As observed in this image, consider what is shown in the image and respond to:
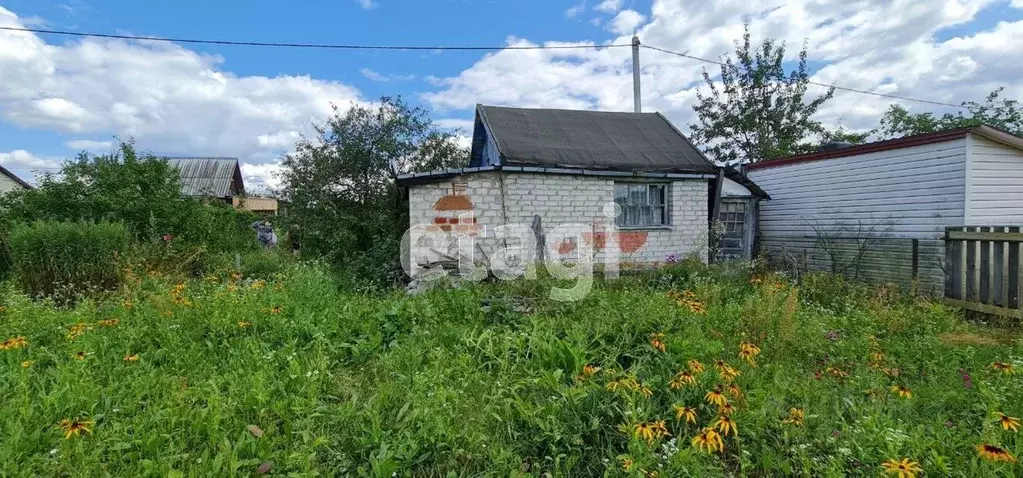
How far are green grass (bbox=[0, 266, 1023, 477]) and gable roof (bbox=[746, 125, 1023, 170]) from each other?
412cm

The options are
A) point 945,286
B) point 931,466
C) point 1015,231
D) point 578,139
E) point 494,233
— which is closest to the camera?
point 931,466

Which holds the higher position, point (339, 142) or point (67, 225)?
point (339, 142)

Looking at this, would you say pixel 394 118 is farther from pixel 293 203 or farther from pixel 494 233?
pixel 494 233

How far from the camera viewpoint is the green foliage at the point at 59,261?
21.0 feet

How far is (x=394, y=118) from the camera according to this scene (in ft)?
36.4

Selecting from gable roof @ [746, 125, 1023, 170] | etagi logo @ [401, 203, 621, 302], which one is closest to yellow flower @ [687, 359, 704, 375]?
etagi logo @ [401, 203, 621, 302]

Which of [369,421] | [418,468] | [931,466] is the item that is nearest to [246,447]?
[369,421]

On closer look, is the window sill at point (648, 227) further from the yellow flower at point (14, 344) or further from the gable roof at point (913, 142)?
the yellow flower at point (14, 344)

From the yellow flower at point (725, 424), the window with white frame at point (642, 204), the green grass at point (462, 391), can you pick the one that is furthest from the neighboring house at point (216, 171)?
the yellow flower at point (725, 424)

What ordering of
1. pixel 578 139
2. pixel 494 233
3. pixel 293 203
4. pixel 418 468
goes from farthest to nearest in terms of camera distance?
pixel 293 203 < pixel 578 139 < pixel 494 233 < pixel 418 468

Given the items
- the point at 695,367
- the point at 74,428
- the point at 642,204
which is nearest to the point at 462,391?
the point at 695,367

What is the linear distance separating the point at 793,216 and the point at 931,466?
980cm

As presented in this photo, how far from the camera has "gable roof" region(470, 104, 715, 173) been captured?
9156 millimetres

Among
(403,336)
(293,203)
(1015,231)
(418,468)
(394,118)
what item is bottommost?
(418,468)
